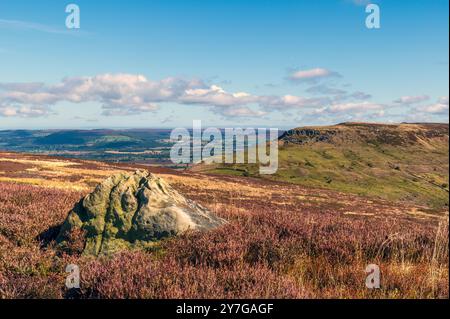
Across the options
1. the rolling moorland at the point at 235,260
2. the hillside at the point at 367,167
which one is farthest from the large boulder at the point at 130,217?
the hillside at the point at 367,167

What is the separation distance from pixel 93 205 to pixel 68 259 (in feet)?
6.50

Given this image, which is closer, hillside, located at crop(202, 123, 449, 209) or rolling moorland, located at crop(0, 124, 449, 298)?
rolling moorland, located at crop(0, 124, 449, 298)

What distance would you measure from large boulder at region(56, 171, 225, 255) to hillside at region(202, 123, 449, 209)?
115 m

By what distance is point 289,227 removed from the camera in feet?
28.6

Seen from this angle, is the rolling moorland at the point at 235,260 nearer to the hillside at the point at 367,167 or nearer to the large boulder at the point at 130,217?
the large boulder at the point at 130,217

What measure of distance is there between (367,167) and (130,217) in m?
159

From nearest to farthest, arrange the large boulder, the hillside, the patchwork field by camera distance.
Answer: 1. the patchwork field
2. the large boulder
3. the hillside

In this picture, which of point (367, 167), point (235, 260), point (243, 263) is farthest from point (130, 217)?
point (367, 167)

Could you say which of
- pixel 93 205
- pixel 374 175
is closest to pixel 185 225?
pixel 93 205

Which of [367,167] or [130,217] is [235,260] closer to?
[130,217]

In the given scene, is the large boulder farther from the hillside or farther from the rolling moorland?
the hillside

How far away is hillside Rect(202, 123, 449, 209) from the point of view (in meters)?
127

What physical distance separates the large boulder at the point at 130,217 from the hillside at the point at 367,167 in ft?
377

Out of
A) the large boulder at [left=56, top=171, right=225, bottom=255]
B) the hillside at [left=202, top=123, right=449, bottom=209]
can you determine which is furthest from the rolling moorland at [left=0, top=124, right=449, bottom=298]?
the hillside at [left=202, top=123, right=449, bottom=209]
